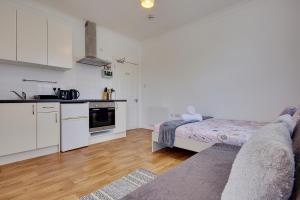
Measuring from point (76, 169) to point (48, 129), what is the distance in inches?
39.9

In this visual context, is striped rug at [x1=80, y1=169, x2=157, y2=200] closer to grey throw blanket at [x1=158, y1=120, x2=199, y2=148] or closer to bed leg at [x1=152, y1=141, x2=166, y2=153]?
grey throw blanket at [x1=158, y1=120, x2=199, y2=148]

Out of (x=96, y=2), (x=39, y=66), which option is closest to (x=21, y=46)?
(x=39, y=66)

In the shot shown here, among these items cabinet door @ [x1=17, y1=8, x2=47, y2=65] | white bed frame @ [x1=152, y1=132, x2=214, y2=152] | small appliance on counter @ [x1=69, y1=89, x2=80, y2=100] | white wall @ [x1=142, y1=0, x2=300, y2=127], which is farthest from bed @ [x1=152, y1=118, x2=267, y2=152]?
cabinet door @ [x1=17, y1=8, x2=47, y2=65]

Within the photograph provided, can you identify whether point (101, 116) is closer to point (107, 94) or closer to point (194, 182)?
point (107, 94)

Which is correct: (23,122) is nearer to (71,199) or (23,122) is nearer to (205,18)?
(71,199)

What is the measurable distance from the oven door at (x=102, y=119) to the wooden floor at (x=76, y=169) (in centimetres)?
47

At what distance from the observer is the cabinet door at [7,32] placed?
8.32 feet

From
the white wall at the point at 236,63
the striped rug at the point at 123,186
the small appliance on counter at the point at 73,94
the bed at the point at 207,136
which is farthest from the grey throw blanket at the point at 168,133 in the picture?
the small appliance on counter at the point at 73,94

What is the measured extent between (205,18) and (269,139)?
12.7ft

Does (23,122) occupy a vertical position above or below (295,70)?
below

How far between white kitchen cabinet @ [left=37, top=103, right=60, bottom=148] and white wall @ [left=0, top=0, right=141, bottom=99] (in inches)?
25.9

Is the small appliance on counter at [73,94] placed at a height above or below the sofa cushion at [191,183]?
above

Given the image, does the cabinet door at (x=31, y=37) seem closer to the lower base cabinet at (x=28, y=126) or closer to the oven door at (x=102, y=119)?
the lower base cabinet at (x=28, y=126)

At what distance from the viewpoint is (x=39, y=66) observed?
10.2 feet
